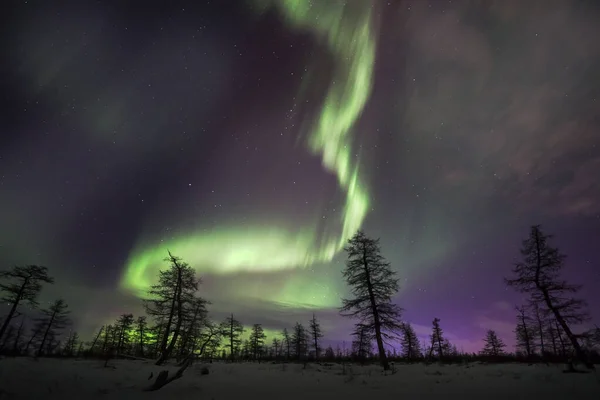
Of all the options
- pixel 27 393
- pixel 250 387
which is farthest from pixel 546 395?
pixel 27 393

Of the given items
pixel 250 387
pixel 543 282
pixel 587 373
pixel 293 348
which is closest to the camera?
pixel 250 387

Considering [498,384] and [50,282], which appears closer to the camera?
[498,384]

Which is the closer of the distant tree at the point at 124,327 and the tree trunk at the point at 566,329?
the tree trunk at the point at 566,329

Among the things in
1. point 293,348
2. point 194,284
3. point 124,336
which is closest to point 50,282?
point 194,284

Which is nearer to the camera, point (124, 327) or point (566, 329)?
point (566, 329)

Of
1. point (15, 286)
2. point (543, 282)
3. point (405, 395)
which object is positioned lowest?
point (405, 395)

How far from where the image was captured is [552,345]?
39.0 metres

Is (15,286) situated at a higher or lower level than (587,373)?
higher

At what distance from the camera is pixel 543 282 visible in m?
17.3

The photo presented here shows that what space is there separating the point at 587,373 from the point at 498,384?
248 inches

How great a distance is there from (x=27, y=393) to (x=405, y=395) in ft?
27.8

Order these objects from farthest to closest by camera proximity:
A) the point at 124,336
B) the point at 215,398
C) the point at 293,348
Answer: the point at 293,348, the point at 124,336, the point at 215,398

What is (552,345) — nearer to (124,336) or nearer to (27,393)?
(27,393)

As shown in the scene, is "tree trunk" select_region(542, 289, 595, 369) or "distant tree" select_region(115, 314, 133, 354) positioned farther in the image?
"distant tree" select_region(115, 314, 133, 354)
